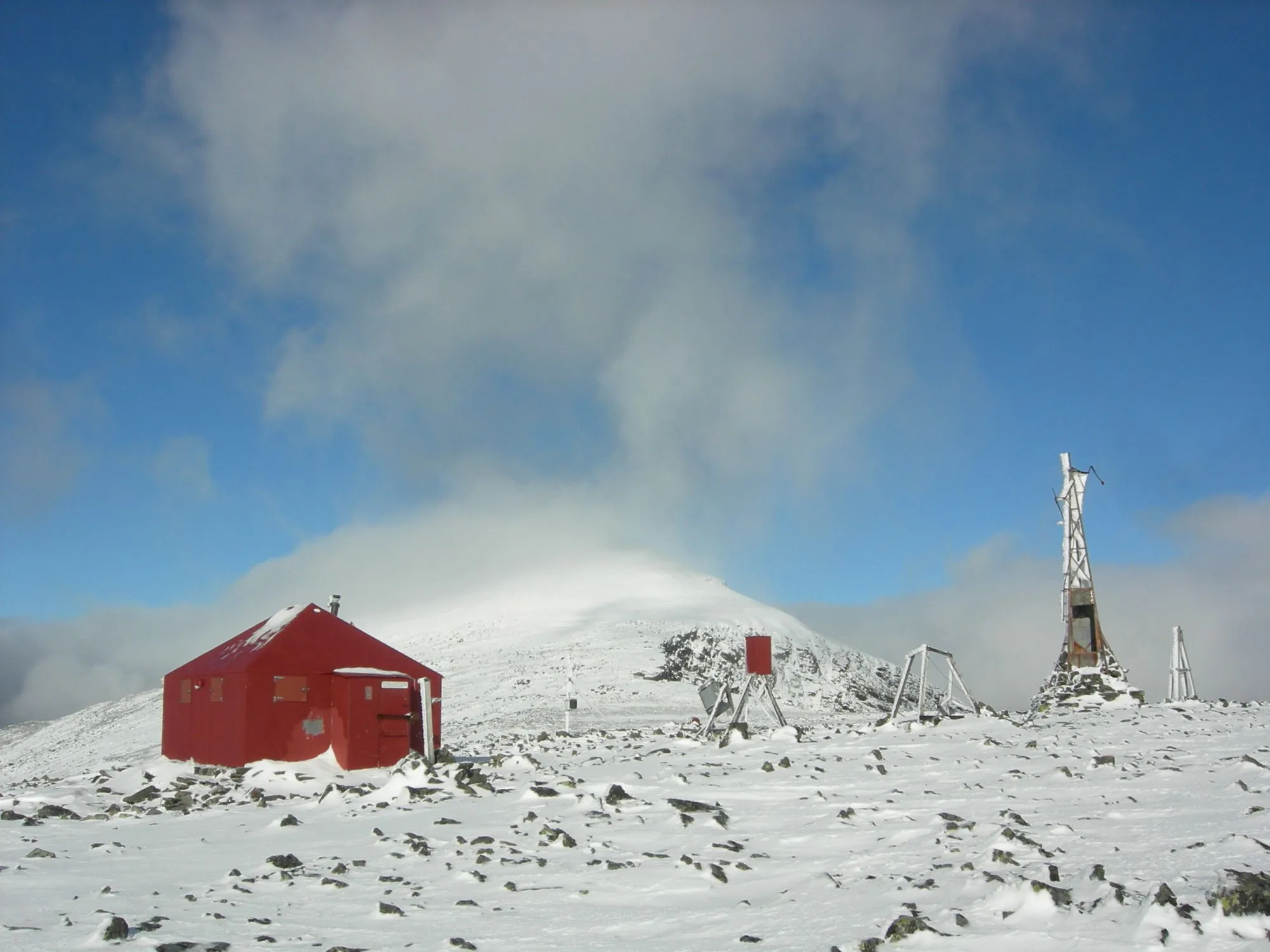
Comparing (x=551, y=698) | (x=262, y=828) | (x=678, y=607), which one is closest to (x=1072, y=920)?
(x=262, y=828)

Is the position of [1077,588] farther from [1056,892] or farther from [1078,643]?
[1056,892]

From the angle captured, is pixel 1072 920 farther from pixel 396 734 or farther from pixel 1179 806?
pixel 396 734

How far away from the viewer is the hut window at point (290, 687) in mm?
27688

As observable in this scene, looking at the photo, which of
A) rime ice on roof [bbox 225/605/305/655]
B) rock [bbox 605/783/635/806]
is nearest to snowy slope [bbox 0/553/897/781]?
rime ice on roof [bbox 225/605/305/655]

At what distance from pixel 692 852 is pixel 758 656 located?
57.7 ft

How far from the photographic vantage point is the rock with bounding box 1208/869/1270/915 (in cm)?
777

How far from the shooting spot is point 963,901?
9.63 metres

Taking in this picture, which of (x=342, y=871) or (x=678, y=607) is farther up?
(x=678, y=607)

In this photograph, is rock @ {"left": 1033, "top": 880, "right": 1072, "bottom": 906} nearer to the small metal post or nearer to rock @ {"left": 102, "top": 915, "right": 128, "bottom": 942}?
rock @ {"left": 102, "top": 915, "right": 128, "bottom": 942}

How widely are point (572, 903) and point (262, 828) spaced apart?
8583 mm

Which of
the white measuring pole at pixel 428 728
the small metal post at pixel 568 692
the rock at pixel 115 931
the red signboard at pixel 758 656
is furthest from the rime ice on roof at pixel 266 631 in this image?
the rock at pixel 115 931

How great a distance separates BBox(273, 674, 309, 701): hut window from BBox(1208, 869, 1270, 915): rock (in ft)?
81.9

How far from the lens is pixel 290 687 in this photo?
1100 inches

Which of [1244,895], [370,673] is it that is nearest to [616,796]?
[1244,895]
